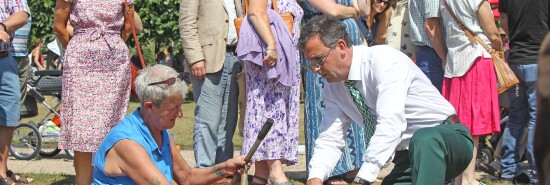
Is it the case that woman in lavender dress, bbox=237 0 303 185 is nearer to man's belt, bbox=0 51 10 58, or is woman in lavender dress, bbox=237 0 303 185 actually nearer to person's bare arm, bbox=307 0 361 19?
person's bare arm, bbox=307 0 361 19

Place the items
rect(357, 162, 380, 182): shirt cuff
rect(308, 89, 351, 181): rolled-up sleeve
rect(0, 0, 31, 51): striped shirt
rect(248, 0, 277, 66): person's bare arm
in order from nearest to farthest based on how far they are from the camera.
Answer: rect(357, 162, 380, 182): shirt cuff, rect(308, 89, 351, 181): rolled-up sleeve, rect(248, 0, 277, 66): person's bare arm, rect(0, 0, 31, 51): striped shirt

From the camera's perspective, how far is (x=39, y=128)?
409 inches

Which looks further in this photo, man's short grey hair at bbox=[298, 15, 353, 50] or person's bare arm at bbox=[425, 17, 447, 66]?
person's bare arm at bbox=[425, 17, 447, 66]

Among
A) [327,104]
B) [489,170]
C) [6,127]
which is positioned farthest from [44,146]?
[327,104]

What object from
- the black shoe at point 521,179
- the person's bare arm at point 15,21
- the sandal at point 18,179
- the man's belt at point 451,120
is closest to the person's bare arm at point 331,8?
the black shoe at point 521,179

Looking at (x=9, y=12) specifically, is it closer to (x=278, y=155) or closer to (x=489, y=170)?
(x=278, y=155)

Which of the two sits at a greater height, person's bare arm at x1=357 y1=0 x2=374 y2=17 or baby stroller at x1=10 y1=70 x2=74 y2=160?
person's bare arm at x1=357 y1=0 x2=374 y2=17

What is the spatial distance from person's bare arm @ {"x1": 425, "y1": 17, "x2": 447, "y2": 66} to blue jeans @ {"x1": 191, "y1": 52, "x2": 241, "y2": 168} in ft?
4.76

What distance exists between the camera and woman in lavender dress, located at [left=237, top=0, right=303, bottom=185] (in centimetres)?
659

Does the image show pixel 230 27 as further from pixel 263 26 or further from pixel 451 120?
pixel 451 120

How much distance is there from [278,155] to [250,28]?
92cm

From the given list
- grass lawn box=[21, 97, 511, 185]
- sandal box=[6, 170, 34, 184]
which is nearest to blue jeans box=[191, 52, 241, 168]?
grass lawn box=[21, 97, 511, 185]

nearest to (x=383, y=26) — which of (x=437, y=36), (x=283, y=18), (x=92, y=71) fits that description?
(x=437, y=36)

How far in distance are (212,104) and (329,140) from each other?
7.81 feet
